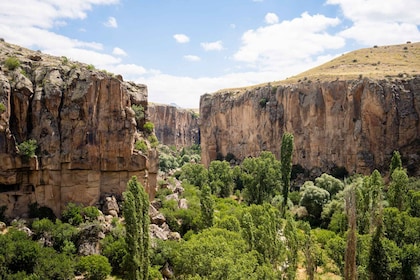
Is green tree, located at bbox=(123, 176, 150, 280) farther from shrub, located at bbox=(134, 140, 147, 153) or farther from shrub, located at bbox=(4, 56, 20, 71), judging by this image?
shrub, located at bbox=(4, 56, 20, 71)

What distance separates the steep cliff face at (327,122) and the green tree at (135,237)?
43441 millimetres

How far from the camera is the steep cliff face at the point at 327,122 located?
59.3 metres

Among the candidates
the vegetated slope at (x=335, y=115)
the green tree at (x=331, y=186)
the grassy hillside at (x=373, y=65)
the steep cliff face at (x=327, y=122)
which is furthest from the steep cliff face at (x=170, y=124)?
the green tree at (x=331, y=186)

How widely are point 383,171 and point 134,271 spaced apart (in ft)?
150

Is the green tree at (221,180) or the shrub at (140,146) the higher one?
the shrub at (140,146)

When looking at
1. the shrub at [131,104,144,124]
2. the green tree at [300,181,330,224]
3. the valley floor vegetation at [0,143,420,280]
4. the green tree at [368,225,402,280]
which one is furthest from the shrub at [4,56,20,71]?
the green tree at [300,181,330,224]

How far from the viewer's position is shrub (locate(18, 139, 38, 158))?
113ft

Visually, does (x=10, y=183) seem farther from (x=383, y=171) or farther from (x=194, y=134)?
(x=194, y=134)

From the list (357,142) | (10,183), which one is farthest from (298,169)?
(10,183)

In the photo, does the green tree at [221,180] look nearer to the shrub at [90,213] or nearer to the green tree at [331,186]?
the green tree at [331,186]

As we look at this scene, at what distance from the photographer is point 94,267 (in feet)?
93.2

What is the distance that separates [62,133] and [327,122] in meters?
48.5

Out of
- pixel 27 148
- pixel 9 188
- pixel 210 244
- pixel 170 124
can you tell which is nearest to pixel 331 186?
pixel 210 244

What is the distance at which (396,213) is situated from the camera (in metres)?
31.4
